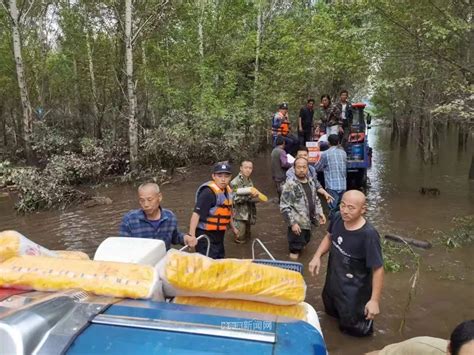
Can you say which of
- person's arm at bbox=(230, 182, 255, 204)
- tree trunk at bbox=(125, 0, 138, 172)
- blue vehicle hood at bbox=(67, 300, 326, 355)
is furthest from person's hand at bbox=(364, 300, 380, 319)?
tree trunk at bbox=(125, 0, 138, 172)

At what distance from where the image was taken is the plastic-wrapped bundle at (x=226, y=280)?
2.27 m

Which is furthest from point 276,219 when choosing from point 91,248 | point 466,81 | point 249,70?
point 249,70

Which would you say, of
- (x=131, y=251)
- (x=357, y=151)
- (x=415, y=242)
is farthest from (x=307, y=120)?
(x=131, y=251)

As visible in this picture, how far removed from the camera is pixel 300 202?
6223 millimetres

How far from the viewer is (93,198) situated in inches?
451

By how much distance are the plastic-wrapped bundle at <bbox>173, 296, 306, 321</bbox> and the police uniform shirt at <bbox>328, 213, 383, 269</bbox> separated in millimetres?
1600

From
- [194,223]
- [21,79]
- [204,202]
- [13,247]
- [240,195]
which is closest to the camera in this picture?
[13,247]

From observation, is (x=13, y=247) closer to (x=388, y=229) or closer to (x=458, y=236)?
(x=458, y=236)

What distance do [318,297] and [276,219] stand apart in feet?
13.1

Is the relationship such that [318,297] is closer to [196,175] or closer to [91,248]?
[91,248]

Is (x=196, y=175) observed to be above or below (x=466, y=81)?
below

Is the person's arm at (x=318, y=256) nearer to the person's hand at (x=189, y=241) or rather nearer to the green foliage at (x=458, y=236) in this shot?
the person's hand at (x=189, y=241)

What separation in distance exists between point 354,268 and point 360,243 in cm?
26

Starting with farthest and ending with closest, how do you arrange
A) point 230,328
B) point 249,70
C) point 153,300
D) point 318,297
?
point 249,70 → point 318,297 → point 153,300 → point 230,328
